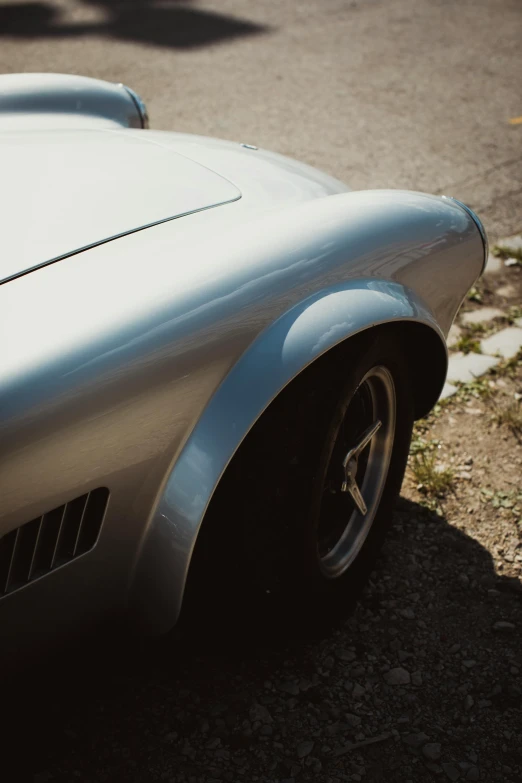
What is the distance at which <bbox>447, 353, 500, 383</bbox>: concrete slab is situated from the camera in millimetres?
3188

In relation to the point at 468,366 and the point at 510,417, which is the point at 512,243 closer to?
the point at 468,366

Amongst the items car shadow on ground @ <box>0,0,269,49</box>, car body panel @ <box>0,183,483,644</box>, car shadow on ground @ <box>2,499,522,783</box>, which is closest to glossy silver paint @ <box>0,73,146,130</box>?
car body panel @ <box>0,183,483,644</box>

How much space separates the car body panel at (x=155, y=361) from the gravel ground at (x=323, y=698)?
0.90ft

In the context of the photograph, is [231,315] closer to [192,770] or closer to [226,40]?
[192,770]

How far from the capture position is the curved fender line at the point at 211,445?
1.43 metres

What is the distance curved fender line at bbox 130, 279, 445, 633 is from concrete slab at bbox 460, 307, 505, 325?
207 cm

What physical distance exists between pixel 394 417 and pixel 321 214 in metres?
0.66

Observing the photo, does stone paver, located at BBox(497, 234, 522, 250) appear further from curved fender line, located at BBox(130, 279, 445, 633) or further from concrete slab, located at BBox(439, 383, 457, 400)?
curved fender line, located at BBox(130, 279, 445, 633)

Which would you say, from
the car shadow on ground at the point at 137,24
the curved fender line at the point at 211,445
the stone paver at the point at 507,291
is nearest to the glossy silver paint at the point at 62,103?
the curved fender line at the point at 211,445

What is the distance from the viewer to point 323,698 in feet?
6.23

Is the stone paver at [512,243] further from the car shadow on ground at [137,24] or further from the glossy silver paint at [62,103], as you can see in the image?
the car shadow on ground at [137,24]

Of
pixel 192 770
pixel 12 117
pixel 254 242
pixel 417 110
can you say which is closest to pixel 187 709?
pixel 192 770

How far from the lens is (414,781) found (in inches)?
68.0

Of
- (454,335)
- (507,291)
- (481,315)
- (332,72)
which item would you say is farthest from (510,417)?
(332,72)
